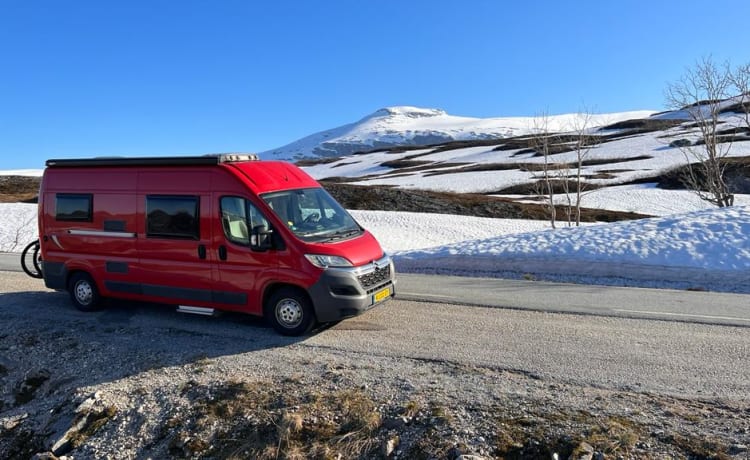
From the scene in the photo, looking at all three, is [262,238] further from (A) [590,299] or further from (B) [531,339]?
(A) [590,299]

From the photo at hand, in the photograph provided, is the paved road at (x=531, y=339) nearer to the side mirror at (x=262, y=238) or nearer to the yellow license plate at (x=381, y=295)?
the yellow license plate at (x=381, y=295)

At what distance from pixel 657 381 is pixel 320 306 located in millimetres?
4209

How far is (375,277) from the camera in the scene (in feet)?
26.3

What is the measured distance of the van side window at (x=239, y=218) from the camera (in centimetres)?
784

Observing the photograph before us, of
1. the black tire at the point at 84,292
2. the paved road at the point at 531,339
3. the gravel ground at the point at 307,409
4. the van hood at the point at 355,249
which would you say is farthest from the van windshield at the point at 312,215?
the black tire at the point at 84,292

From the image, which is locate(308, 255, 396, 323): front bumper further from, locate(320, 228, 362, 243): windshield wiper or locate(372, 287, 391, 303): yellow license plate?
locate(320, 228, 362, 243): windshield wiper

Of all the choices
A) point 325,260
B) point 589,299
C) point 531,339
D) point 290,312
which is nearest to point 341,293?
point 325,260

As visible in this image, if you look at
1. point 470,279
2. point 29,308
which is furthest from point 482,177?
point 29,308

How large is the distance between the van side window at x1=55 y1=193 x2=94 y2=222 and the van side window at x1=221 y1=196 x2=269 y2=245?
277cm

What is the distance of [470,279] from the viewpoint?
Answer: 41.2 ft

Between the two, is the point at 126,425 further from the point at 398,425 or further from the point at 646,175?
the point at 646,175

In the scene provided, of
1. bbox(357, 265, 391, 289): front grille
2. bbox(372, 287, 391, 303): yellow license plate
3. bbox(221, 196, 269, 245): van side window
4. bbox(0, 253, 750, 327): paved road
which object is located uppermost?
bbox(221, 196, 269, 245): van side window

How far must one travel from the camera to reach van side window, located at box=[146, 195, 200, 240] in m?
8.23

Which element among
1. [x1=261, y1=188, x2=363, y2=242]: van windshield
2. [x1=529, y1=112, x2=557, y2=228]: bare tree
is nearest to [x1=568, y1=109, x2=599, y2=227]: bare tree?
[x1=529, y1=112, x2=557, y2=228]: bare tree
